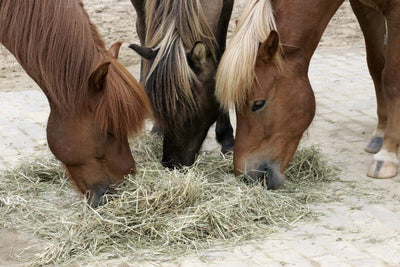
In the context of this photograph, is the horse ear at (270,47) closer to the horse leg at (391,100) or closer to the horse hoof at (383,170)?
the horse leg at (391,100)

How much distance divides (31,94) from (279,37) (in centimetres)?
359

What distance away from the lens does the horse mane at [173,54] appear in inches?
163

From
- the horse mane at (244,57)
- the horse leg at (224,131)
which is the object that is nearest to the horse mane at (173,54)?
the horse mane at (244,57)

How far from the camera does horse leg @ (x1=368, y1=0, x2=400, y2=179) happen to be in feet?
14.8

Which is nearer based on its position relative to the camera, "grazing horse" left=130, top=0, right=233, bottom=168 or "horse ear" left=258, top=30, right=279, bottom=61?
"horse ear" left=258, top=30, right=279, bottom=61

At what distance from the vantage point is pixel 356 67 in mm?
7609

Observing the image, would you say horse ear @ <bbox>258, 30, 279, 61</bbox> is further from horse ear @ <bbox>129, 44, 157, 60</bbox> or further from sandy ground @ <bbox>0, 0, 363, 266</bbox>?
sandy ground @ <bbox>0, 0, 363, 266</bbox>

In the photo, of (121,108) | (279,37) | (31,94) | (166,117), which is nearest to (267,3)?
(279,37)

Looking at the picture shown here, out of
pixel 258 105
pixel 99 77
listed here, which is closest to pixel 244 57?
pixel 258 105

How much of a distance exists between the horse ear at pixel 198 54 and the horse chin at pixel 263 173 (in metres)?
0.74

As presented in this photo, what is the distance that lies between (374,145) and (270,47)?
1.64 meters

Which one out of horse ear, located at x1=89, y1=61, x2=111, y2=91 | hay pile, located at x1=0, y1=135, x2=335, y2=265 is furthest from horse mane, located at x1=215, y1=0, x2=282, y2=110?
horse ear, located at x1=89, y1=61, x2=111, y2=91

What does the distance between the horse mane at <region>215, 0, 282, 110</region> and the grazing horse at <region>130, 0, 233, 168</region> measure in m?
0.22

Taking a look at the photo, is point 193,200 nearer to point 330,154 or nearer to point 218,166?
point 218,166
